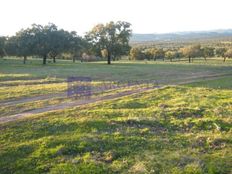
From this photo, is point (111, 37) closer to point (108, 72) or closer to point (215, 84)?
point (108, 72)

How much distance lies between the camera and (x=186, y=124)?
59.9ft

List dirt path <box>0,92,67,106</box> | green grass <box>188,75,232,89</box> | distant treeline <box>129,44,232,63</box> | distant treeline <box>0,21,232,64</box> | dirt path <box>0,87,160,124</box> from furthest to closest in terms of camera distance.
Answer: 1. distant treeline <box>129,44,232,63</box>
2. distant treeline <box>0,21,232,64</box>
3. green grass <box>188,75,232,89</box>
4. dirt path <box>0,92,67,106</box>
5. dirt path <box>0,87,160,124</box>

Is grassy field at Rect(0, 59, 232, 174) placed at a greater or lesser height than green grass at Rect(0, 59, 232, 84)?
lesser

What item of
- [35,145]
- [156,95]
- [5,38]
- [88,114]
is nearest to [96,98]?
[156,95]

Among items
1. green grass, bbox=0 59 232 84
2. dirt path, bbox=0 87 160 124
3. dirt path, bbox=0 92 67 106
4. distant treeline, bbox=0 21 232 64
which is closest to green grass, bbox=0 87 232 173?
dirt path, bbox=0 87 160 124

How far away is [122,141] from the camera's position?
1539cm

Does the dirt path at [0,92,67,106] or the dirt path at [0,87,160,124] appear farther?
the dirt path at [0,92,67,106]

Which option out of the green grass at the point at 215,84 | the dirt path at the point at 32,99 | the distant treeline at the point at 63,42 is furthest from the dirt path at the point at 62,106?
the distant treeline at the point at 63,42

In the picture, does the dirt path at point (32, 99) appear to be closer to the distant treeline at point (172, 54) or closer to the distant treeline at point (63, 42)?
the distant treeline at point (63, 42)

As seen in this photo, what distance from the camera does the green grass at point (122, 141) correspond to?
1295 cm

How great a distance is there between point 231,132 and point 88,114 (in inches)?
320

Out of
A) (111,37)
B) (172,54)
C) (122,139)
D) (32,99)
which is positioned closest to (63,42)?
(111,37)

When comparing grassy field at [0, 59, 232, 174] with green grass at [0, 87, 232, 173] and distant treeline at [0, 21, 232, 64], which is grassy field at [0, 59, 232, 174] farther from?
distant treeline at [0, 21, 232, 64]

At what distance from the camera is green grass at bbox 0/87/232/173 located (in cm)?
1295
